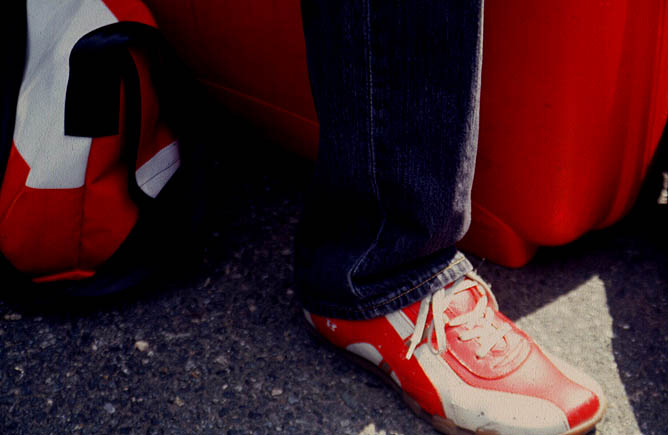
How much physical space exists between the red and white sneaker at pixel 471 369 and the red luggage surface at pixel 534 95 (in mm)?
178

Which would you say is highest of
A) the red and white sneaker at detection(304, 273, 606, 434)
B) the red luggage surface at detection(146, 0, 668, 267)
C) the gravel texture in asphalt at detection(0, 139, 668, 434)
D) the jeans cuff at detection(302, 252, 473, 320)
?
the red luggage surface at detection(146, 0, 668, 267)

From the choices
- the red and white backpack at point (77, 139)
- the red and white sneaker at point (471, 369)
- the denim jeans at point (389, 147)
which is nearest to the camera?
the denim jeans at point (389, 147)

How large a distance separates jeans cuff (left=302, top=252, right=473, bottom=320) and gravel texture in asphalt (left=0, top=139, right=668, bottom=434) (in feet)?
0.37

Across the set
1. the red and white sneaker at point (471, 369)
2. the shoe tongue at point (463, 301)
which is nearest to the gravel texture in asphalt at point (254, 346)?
the red and white sneaker at point (471, 369)

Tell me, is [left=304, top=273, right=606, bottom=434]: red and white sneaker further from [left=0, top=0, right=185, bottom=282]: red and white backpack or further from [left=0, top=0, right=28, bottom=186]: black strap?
[left=0, top=0, right=28, bottom=186]: black strap

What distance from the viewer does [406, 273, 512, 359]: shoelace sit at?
2.74 feet

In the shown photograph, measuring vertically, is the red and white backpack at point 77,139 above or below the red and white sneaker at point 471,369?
above

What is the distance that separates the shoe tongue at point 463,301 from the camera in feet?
2.82

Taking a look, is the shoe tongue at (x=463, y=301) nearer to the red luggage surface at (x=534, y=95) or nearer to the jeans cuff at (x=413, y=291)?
the jeans cuff at (x=413, y=291)

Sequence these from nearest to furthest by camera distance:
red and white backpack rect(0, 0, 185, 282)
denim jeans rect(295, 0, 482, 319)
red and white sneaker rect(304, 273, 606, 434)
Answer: denim jeans rect(295, 0, 482, 319), red and white sneaker rect(304, 273, 606, 434), red and white backpack rect(0, 0, 185, 282)

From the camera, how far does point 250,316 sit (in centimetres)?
102

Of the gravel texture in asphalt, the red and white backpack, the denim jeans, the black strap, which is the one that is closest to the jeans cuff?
the denim jeans

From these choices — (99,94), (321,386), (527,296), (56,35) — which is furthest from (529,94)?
(56,35)

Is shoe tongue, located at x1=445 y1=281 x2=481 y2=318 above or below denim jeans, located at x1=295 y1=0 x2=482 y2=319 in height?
below
